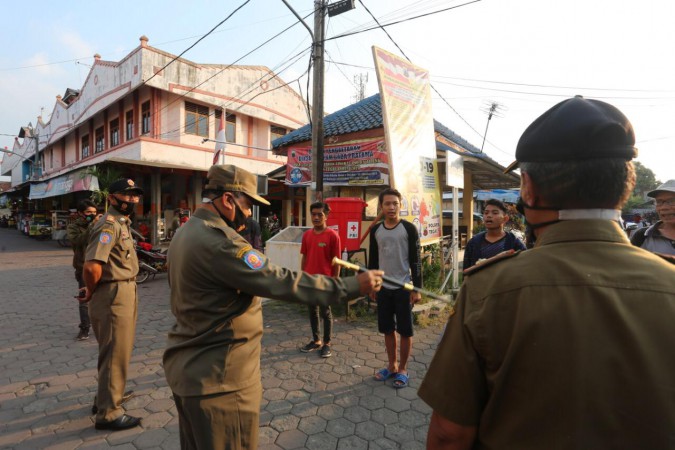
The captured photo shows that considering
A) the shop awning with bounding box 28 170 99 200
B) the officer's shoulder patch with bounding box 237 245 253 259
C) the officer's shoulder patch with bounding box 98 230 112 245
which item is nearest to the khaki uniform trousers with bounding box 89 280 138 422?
the officer's shoulder patch with bounding box 98 230 112 245

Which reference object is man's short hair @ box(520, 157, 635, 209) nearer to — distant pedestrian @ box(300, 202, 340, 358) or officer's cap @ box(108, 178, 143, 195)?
officer's cap @ box(108, 178, 143, 195)

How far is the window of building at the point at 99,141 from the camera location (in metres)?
20.1

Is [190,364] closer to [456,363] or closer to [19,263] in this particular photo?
[456,363]

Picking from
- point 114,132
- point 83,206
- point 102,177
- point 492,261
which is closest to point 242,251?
point 492,261

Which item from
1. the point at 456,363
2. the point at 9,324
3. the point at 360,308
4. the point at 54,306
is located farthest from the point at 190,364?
the point at 54,306

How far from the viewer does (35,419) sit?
3.00 metres

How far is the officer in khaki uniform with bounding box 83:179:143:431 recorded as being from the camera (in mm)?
2836

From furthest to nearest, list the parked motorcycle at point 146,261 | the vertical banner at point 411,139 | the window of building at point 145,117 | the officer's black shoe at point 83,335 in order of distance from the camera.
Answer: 1. the window of building at point 145,117
2. the parked motorcycle at point 146,261
3. the vertical banner at point 411,139
4. the officer's black shoe at point 83,335

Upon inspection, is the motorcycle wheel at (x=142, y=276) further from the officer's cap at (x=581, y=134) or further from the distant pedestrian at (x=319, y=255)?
the officer's cap at (x=581, y=134)

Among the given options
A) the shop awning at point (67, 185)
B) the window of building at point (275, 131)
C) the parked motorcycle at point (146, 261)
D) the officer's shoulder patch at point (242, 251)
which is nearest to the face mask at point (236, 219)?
the officer's shoulder patch at point (242, 251)

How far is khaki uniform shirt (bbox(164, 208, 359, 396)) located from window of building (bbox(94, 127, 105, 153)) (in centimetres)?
2227

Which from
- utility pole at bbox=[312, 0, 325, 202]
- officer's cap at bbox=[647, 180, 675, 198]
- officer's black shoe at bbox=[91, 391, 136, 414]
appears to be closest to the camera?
officer's black shoe at bbox=[91, 391, 136, 414]

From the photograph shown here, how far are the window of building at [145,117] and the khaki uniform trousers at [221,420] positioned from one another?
1731 cm

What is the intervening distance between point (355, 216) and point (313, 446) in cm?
427
